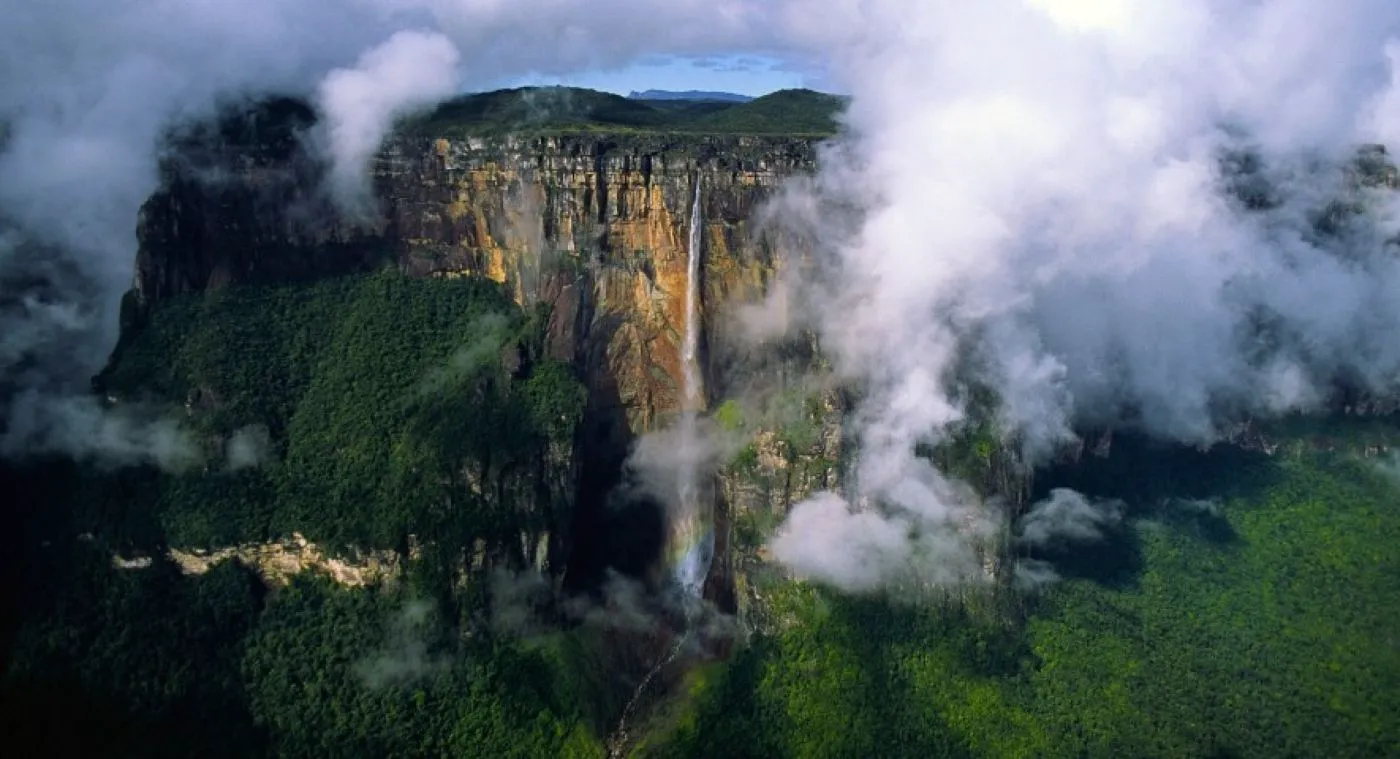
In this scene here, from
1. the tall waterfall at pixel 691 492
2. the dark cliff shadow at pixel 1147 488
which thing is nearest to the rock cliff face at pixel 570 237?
Result: the tall waterfall at pixel 691 492

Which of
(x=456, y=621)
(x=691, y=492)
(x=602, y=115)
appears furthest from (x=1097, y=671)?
(x=602, y=115)

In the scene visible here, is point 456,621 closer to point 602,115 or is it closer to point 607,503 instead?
point 607,503

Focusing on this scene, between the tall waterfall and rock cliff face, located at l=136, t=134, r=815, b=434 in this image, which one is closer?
rock cliff face, located at l=136, t=134, r=815, b=434

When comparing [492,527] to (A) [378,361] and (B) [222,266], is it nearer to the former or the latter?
(A) [378,361]

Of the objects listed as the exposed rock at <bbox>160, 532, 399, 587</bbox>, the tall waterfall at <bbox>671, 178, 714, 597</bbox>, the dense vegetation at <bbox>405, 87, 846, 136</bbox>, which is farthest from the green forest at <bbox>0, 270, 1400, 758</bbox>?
the dense vegetation at <bbox>405, 87, 846, 136</bbox>

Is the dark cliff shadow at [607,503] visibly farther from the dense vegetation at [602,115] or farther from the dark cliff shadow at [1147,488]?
the dark cliff shadow at [1147,488]

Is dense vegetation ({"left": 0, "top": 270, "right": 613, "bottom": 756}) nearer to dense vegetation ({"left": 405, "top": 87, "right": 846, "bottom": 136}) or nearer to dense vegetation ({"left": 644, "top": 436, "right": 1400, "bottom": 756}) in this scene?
dense vegetation ({"left": 644, "top": 436, "right": 1400, "bottom": 756})

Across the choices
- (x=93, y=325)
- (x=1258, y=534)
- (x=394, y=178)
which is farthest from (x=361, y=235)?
(x=1258, y=534)
